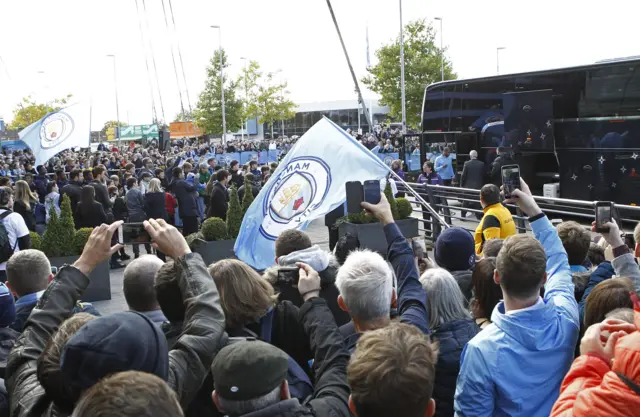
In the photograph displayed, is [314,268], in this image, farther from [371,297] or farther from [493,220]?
[493,220]

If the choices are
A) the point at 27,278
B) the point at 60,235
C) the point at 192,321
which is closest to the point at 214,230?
the point at 60,235

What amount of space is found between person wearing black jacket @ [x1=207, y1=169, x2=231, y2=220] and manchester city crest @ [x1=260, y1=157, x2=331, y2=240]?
6.67 m

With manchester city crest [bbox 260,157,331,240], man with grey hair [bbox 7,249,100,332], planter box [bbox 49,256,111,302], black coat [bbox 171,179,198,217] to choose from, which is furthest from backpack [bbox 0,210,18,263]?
black coat [bbox 171,179,198,217]

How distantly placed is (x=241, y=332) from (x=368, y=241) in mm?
10293

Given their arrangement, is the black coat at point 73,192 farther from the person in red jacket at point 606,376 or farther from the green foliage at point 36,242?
the person in red jacket at point 606,376

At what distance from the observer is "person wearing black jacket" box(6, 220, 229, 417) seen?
7.09 ft

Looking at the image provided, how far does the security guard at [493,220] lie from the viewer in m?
7.71

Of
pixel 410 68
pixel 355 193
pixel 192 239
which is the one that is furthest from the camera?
pixel 410 68

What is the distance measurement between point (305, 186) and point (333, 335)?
460cm

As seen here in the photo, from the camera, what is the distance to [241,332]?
11.4ft

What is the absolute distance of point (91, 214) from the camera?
1314 cm

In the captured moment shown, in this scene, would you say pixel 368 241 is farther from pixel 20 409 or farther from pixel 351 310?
pixel 20 409

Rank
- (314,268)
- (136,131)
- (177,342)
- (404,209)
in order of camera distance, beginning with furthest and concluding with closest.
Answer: (136,131), (404,209), (314,268), (177,342)

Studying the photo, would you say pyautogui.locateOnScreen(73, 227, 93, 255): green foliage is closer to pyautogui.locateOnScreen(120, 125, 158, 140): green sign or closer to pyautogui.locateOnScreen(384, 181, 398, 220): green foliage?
pyautogui.locateOnScreen(384, 181, 398, 220): green foliage
